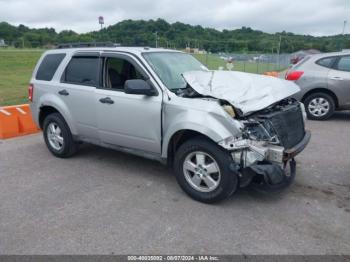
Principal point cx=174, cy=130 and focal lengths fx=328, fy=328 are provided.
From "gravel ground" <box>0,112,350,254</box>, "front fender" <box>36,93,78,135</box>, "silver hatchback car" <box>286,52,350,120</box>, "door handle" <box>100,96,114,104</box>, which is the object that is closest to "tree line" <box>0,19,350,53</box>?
"silver hatchback car" <box>286,52,350,120</box>

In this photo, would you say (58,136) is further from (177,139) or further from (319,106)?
(319,106)

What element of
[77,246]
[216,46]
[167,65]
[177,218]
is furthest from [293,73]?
[216,46]

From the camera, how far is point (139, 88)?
416 centimetres

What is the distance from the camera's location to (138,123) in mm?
4430

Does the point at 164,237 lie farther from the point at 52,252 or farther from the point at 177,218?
the point at 52,252

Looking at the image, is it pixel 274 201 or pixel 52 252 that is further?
pixel 274 201

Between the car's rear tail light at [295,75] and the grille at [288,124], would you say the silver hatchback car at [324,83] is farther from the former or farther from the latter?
the grille at [288,124]

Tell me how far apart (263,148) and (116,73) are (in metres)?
2.51

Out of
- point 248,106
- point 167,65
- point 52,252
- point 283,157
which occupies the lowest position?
point 52,252

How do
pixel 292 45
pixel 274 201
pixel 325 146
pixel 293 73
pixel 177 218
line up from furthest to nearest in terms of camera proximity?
1. pixel 292 45
2. pixel 293 73
3. pixel 325 146
4. pixel 274 201
5. pixel 177 218

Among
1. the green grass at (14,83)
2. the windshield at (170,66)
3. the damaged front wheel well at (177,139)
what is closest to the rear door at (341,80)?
the windshield at (170,66)

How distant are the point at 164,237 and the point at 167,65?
248 centimetres

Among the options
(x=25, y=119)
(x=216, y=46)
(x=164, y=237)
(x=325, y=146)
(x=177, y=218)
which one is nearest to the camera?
(x=164, y=237)

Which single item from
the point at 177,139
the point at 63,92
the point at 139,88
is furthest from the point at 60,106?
the point at 177,139
